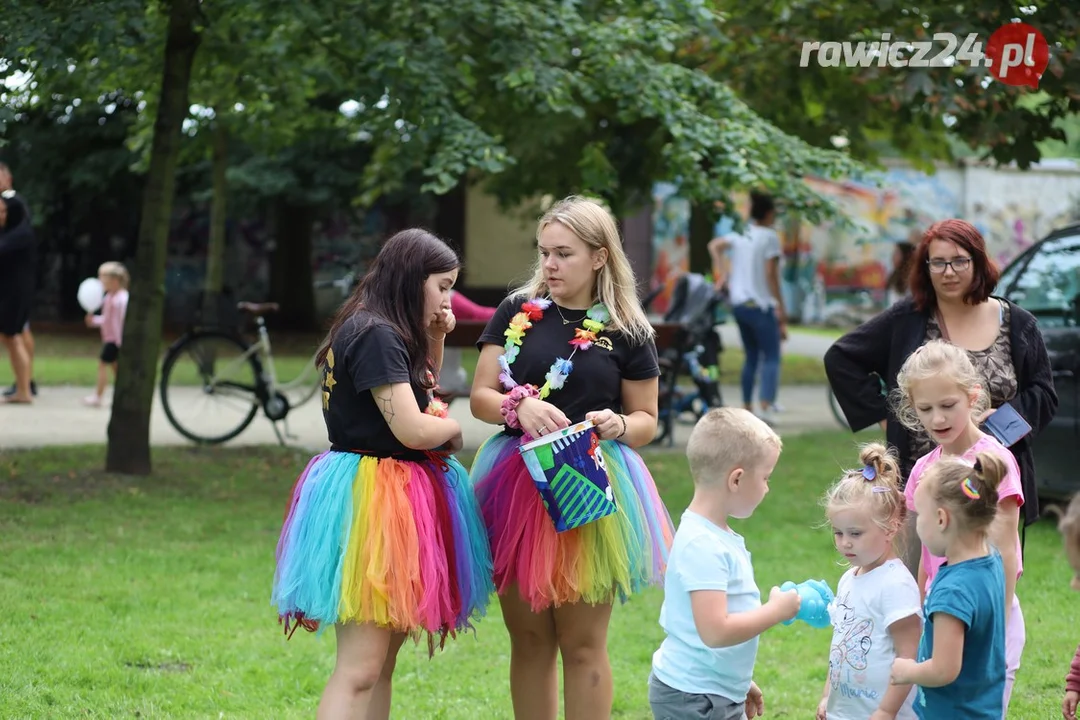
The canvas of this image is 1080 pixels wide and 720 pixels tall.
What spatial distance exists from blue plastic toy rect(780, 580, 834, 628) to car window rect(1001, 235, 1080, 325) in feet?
16.8

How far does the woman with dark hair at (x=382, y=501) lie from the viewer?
11.9 feet

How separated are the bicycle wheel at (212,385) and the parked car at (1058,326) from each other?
5734mm

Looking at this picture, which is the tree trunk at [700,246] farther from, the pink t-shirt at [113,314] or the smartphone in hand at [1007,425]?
the smartphone in hand at [1007,425]

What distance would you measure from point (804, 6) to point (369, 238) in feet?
61.1

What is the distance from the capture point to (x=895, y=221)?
3569 cm

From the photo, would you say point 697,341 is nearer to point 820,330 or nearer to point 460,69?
point 460,69

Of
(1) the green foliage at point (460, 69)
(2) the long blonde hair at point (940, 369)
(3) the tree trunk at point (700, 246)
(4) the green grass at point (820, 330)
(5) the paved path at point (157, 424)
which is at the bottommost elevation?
(5) the paved path at point (157, 424)

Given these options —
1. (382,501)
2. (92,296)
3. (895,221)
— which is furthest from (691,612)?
(895,221)

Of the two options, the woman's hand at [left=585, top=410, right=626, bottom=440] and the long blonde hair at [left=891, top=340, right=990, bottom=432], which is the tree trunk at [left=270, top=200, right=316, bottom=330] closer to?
the woman's hand at [left=585, top=410, right=626, bottom=440]

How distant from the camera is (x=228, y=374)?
10.2 metres

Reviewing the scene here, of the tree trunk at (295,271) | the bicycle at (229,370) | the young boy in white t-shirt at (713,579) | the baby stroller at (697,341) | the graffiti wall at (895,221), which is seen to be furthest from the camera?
the graffiti wall at (895,221)

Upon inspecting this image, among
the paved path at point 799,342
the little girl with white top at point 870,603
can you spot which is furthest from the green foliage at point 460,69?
the paved path at point 799,342

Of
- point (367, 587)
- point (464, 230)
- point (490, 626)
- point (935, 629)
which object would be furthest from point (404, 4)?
point (464, 230)

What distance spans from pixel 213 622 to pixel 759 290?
7.46m
